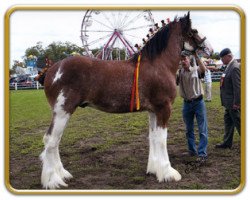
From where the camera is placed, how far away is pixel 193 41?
568cm

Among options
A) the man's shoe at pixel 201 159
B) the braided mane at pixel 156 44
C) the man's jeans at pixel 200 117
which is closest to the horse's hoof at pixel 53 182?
the braided mane at pixel 156 44

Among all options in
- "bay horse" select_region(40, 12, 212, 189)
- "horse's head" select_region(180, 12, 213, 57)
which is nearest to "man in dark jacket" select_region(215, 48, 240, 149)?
"horse's head" select_region(180, 12, 213, 57)

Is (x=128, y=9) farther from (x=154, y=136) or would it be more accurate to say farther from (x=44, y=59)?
(x=154, y=136)

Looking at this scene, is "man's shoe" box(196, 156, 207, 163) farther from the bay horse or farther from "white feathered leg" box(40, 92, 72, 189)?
"white feathered leg" box(40, 92, 72, 189)

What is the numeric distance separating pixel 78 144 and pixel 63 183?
1991 mm

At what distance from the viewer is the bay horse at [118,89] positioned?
16.4 feet

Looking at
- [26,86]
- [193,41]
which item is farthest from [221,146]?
[26,86]

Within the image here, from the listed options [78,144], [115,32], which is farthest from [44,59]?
[78,144]

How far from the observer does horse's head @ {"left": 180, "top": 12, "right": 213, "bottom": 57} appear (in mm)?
5578

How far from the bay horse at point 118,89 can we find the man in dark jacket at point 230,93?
0.55 meters

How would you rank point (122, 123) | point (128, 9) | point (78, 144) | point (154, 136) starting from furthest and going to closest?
point (122, 123)
point (78, 144)
point (154, 136)
point (128, 9)

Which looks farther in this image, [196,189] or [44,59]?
[44,59]

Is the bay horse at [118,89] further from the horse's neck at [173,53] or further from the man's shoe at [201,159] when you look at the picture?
the man's shoe at [201,159]

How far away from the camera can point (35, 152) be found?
6.45 meters
